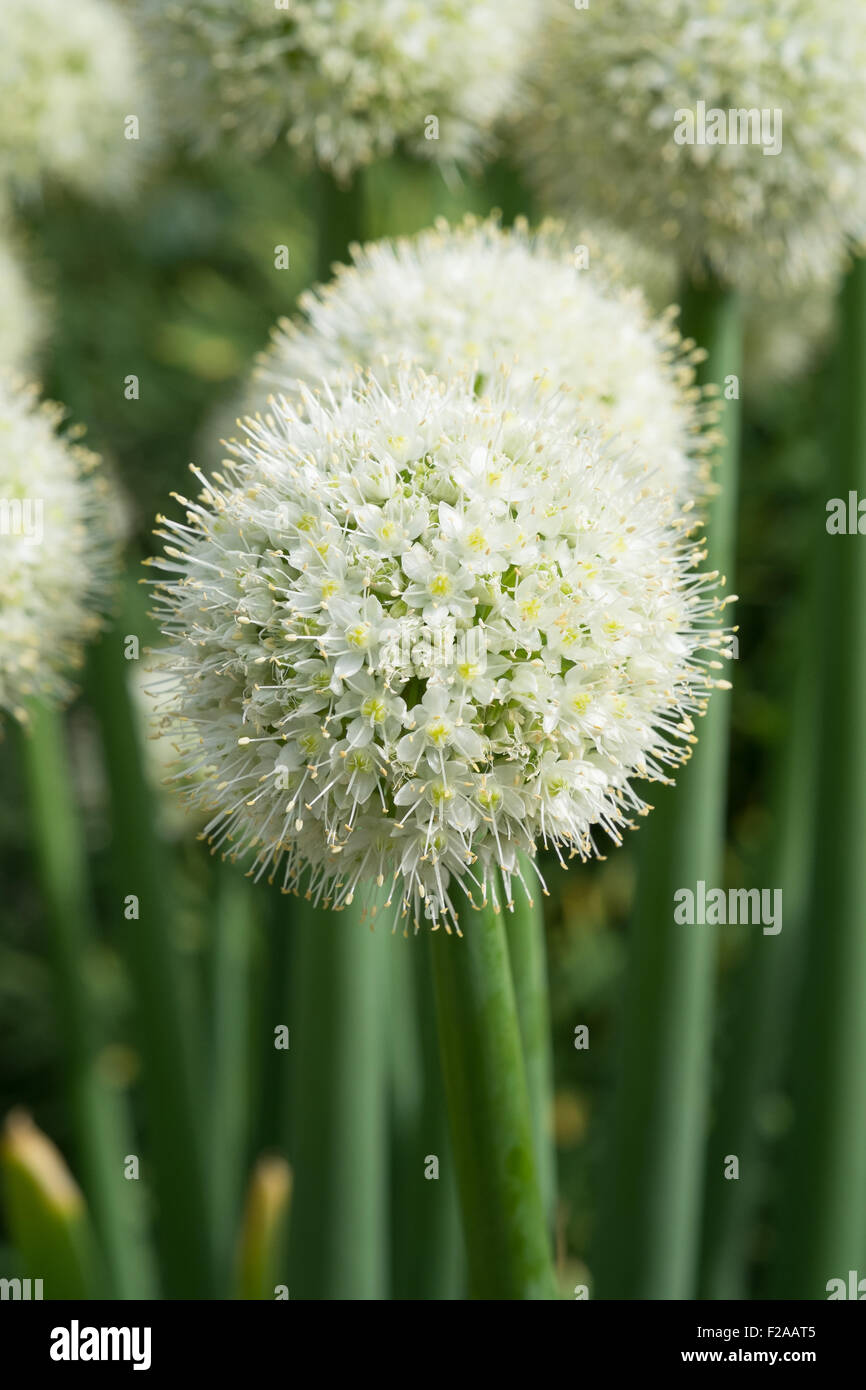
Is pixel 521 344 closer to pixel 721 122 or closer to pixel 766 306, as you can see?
pixel 721 122

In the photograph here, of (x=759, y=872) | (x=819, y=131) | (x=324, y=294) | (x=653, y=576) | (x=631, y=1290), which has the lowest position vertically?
(x=631, y=1290)

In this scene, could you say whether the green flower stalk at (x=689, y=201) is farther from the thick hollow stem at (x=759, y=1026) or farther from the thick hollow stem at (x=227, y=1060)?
the thick hollow stem at (x=227, y=1060)

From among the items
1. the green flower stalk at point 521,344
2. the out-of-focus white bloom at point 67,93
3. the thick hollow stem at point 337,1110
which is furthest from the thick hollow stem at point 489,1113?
the out-of-focus white bloom at point 67,93

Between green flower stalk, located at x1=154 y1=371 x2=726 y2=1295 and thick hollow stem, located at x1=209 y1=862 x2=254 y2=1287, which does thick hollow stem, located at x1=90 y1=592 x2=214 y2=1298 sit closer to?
thick hollow stem, located at x1=209 y1=862 x2=254 y2=1287

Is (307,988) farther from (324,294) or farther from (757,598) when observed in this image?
(757,598)

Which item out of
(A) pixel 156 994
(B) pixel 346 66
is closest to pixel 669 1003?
(A) pixel 156 994
